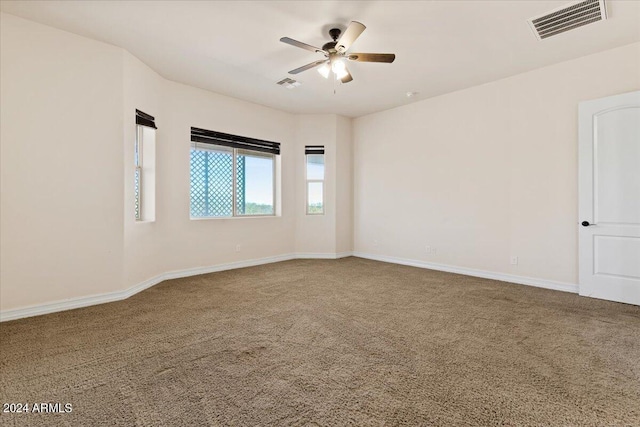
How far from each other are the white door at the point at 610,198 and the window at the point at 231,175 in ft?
15.6

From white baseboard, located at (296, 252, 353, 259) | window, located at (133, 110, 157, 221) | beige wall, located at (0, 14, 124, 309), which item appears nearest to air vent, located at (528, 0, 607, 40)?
white baseboard, located at (296, 252, 353, 259)

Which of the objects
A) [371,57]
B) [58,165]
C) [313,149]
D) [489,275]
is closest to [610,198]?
[489,275]

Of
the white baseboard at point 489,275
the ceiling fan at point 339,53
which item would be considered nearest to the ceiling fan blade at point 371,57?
the ceiling fan at point 339,53

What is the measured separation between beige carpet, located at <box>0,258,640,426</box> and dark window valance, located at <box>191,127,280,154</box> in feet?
8.36

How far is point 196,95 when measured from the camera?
4.79 metres

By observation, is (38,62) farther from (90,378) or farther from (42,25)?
(90,378)

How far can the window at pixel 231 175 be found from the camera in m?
4.93

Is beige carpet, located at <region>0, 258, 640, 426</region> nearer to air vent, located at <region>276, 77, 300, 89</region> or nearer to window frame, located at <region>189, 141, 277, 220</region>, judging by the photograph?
window frame, located at <region>189, 141, 277, 220</region>

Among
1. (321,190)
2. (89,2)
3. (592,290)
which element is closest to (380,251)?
(321,190)

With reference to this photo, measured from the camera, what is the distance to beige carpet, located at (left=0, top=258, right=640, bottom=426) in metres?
1.59

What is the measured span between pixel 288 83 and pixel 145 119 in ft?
6.74

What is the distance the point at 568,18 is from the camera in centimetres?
292

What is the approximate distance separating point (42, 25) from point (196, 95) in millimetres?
1934

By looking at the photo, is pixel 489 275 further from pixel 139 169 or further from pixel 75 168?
pixel 75 168
